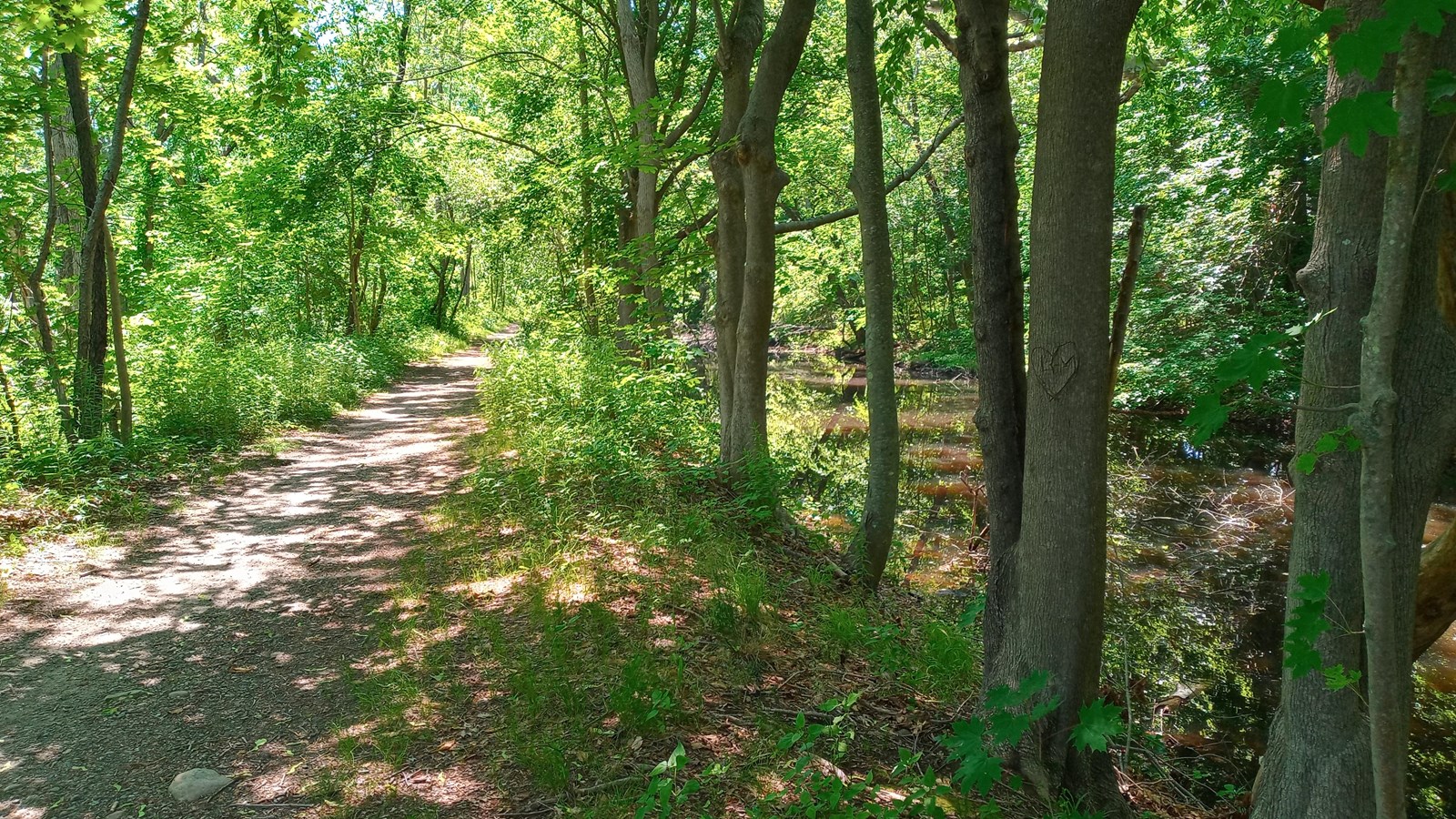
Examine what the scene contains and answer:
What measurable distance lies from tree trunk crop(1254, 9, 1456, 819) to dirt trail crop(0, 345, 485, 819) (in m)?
4.04

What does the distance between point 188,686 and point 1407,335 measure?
5.73 metres

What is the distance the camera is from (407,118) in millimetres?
14656

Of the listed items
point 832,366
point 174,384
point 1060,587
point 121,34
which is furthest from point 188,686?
point 832,366

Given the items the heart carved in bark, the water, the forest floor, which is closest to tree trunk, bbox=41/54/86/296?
the forest floor

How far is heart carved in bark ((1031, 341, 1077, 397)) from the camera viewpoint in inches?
130

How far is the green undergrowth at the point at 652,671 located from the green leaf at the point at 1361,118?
6.98 ft

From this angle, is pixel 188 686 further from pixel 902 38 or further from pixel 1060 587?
pixel 902 38

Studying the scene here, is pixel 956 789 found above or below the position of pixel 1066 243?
below

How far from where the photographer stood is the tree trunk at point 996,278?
3.87 m

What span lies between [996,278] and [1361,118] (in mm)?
2110

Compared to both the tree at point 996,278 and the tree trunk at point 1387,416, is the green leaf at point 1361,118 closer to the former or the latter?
the tree trunk at point 1387,416

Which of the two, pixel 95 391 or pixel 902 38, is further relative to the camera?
pixel 95 391

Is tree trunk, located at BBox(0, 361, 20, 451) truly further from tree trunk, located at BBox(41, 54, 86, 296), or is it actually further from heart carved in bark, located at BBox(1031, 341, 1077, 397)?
heart carved in bark, located at BBox(1031, 341, 1077, 397)

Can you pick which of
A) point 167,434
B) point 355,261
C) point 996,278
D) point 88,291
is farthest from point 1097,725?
point 355,261
